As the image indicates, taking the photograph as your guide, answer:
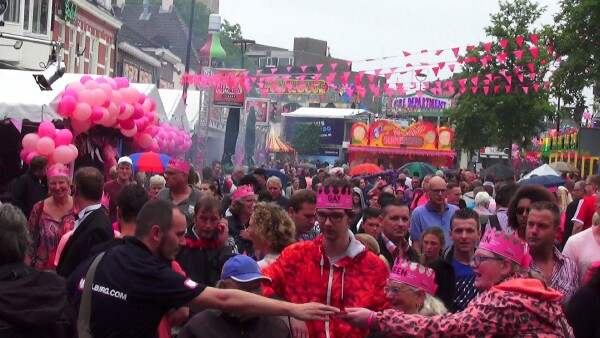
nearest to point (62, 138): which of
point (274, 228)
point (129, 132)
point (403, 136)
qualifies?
point (129, 132)

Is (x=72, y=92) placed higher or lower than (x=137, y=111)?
higher

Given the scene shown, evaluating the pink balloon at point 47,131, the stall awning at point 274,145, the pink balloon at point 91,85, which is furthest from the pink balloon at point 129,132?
the stall awning at point 274,145

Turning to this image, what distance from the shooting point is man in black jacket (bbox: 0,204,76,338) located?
4.84 metres

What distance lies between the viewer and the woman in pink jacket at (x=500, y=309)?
14.4 feet

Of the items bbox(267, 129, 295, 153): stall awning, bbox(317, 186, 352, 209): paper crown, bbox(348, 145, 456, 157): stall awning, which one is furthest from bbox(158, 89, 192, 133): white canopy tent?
bbox(267, 129, 295, 153): stall awning

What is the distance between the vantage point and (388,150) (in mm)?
50750

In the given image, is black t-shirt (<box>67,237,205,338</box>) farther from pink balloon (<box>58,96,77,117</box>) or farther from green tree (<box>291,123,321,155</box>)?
green tree (<box>291,123,321,155</box>)

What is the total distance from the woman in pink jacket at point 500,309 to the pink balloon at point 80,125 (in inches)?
513

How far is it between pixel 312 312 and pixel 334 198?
893 mm

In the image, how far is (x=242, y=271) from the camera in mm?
5363

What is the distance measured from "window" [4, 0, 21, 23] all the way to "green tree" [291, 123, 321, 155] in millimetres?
44349

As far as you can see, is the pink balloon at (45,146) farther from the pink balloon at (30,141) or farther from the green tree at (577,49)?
the green tree at (577,49)

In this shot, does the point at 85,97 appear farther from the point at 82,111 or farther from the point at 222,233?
the point at 222,233

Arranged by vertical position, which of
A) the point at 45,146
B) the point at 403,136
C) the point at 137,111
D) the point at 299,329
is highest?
the point at 137,111
